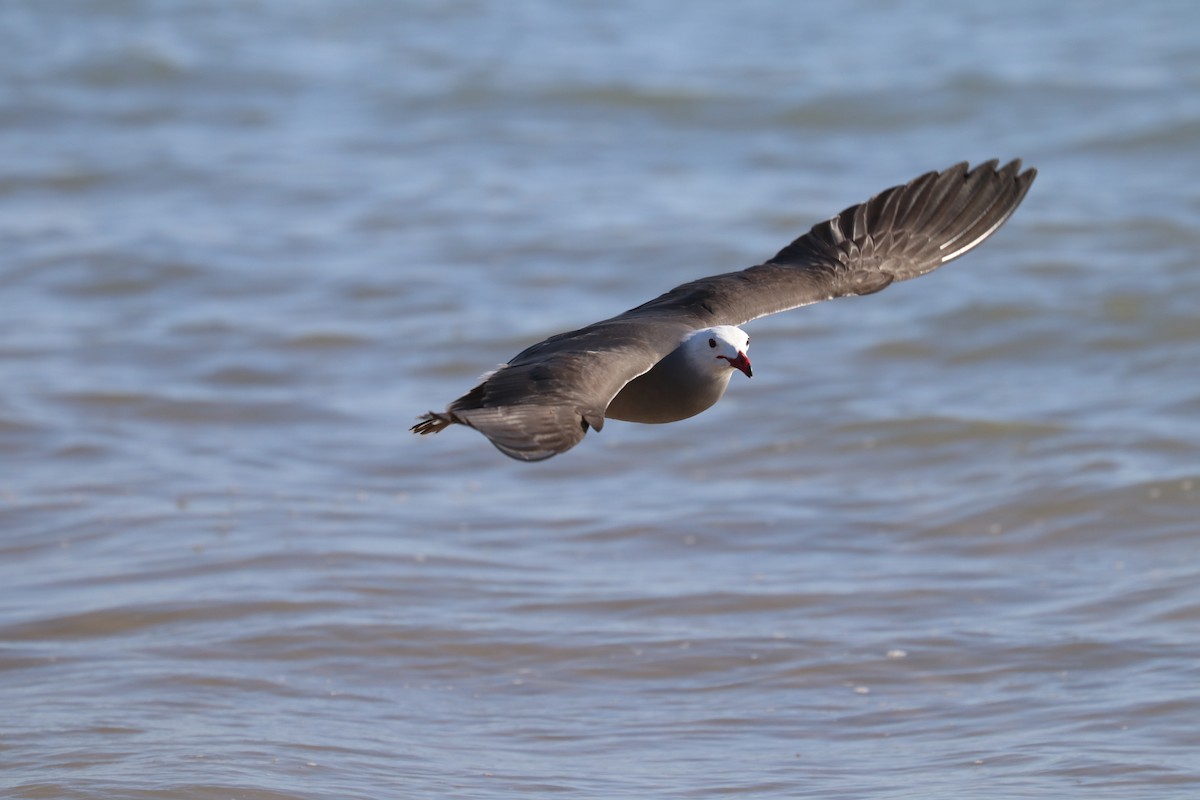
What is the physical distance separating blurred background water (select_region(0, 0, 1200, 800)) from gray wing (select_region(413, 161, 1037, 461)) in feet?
4.94

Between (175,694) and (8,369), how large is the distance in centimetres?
521

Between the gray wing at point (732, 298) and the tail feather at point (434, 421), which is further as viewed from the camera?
the gray wing at point (732, 298)

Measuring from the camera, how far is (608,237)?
14320mm

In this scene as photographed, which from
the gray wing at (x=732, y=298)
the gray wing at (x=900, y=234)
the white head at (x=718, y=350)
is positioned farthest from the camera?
the gray wing at (x=900, y=234)

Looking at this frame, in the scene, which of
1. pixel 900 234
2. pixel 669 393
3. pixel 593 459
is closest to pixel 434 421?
pixel 669 393

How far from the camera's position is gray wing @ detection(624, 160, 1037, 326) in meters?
6.61

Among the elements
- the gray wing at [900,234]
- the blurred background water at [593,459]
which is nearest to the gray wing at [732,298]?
the gray wing at [900,234]

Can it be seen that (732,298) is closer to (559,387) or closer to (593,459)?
(559,387)

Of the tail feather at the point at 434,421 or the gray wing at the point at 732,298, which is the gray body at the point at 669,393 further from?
the tail feather at the point at 434,421

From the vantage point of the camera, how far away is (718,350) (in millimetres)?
5734

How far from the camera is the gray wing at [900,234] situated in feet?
21.7

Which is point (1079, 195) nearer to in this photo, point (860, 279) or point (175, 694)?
point (860, 279)

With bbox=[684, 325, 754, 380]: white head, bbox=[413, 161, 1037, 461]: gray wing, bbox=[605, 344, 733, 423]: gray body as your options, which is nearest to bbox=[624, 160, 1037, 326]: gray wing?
bbox=[413, 161, 1037, 461]: gray wing

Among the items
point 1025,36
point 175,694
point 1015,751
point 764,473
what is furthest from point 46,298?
point 1025,36
